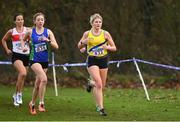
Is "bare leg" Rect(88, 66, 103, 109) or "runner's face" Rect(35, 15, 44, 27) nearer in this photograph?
"bare leg" Rect(88, 66, 103, 109)

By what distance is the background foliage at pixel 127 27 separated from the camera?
72.8 ft

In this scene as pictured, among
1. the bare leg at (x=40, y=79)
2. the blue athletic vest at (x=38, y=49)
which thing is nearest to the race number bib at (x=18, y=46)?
the blue athletic vest at (x=38, y=49)

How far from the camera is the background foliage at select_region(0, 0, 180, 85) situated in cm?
2220

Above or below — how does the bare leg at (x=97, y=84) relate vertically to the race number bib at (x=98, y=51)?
below

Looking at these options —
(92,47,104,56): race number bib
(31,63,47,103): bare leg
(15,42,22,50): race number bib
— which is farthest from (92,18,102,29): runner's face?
(15,42,22,50): race number bib

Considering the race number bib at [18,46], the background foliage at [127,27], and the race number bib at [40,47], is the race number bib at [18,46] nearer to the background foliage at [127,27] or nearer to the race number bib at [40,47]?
the race number bib at [40,47]

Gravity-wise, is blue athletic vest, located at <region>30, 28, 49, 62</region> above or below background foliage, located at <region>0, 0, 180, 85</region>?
below

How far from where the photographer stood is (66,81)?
21625mm

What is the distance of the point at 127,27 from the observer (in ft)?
74.3

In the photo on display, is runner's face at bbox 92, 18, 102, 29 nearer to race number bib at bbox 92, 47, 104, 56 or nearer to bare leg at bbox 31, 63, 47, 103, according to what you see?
race number bib at bbox 92, 47, 104, 56

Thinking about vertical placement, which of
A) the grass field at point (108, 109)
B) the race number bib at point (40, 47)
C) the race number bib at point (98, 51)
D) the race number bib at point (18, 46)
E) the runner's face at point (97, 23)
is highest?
the runner's face at point (97, 23)

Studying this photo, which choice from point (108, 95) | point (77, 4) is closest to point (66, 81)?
point (77, 4)

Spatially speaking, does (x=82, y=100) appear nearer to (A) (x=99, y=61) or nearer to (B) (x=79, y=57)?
(A) (x=99, y=61)

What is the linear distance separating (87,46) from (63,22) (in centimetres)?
1014
